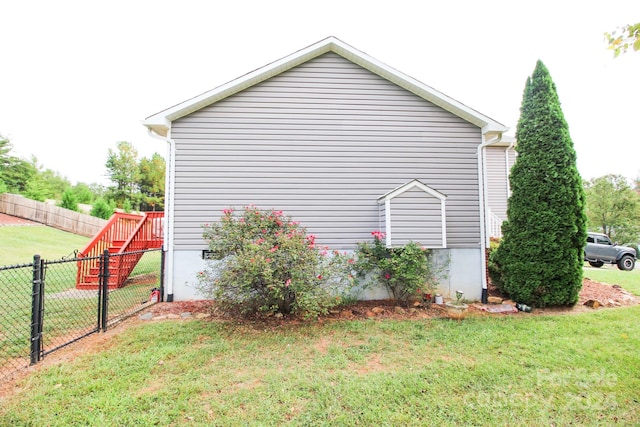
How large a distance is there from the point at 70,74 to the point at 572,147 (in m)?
26.2

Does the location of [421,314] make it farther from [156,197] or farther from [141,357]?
[156,197]

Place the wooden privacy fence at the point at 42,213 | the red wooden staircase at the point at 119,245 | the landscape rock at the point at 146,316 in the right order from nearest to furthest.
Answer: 1. the landscape rock at the point at 146,316
2. the red wooden staircase at the point at 119,245
3. the wooden privacy fence at the point at 42,213

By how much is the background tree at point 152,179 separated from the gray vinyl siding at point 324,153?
2932 cm

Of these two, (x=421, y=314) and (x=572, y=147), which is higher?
(x=572, y=147)

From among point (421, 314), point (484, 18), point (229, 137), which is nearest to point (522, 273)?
point (421, 314)

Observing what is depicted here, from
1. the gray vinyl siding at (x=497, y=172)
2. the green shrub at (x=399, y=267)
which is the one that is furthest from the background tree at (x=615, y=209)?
the green shrub at (x=399, y=267)

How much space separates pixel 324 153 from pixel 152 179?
103ft

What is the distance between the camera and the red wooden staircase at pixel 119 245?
753 centimetres

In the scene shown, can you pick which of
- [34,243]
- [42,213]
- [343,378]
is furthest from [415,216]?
[42,213]

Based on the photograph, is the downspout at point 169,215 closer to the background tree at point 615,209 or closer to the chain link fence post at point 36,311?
the chain link fence post at point 36,311

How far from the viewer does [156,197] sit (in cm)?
3262

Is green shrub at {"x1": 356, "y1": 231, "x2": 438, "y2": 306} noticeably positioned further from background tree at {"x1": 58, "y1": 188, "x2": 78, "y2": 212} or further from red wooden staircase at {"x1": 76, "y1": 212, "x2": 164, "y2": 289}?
background tree at {"x1": 58, "y1": 188, "x2": 78, "y2": 212}

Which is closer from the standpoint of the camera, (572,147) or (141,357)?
(141,357)

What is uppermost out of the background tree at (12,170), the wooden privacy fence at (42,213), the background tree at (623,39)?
the background tree at (12,170)
